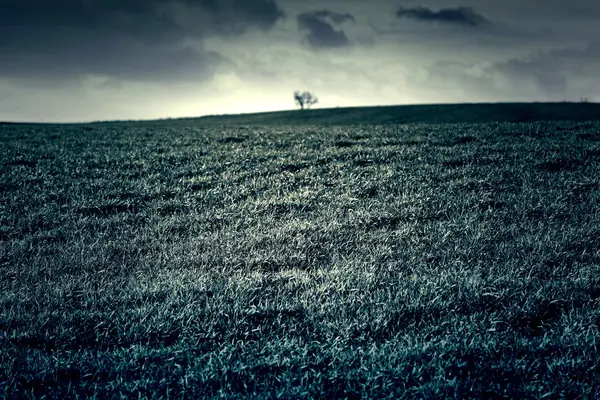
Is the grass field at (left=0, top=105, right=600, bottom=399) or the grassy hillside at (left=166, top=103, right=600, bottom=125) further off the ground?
the grassy hillside at (left=166, top=103, right=600, bottom=125)

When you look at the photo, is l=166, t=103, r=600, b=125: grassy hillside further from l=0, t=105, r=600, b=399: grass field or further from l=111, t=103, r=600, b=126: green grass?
l=0, t=105, r=600, b=399: grass field

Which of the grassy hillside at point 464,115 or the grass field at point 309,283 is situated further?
the grassy hillside at point 464,115

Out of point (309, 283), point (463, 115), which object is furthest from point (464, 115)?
point (309, 283)

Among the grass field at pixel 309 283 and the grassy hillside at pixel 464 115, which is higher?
the grassy hillside at pixel 464 115

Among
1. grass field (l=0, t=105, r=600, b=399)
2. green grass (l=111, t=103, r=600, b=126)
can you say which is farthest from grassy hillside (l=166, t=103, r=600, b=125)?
grass field (l=0, t=105, r=600, b=399)

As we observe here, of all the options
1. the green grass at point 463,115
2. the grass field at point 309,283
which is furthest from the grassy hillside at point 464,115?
the grass field at point 309,283

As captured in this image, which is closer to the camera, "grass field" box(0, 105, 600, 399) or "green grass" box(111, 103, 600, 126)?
"grass field" box(0, 105, 600, 399)

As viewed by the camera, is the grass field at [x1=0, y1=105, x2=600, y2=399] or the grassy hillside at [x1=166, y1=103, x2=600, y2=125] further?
the grassy hillside at [x1=166, y1=103, x2=600, y2=125]

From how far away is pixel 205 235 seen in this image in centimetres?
887

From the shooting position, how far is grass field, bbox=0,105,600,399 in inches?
173

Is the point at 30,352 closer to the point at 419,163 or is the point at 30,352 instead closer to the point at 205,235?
the point at 205,235

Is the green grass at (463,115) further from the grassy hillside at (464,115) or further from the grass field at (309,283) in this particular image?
the grass field at (309,283)

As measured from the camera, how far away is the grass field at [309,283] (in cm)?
441

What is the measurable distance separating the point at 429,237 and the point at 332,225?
173cm
